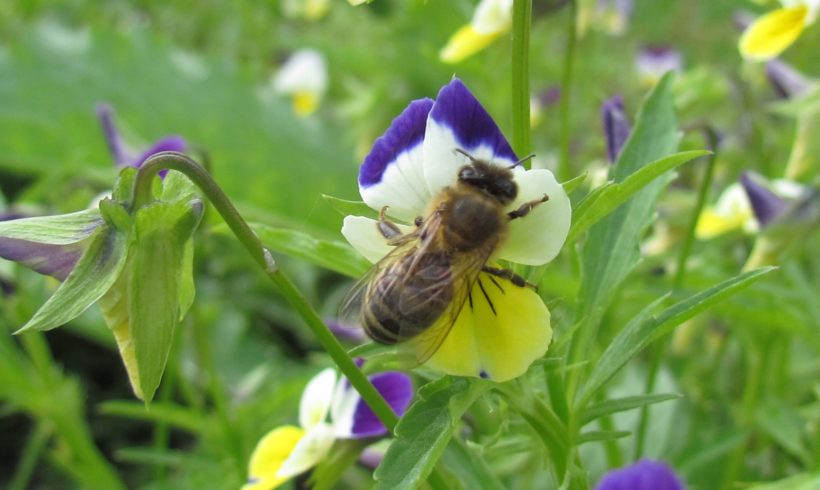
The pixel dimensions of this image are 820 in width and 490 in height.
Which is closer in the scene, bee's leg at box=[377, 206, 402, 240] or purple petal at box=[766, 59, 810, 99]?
bee's leg at box=[377, 206, 402, 240]

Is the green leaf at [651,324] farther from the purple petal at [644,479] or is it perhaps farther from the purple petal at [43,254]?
the purple petal at [43,254]

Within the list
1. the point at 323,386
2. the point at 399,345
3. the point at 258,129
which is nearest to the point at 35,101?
the point at 258,129

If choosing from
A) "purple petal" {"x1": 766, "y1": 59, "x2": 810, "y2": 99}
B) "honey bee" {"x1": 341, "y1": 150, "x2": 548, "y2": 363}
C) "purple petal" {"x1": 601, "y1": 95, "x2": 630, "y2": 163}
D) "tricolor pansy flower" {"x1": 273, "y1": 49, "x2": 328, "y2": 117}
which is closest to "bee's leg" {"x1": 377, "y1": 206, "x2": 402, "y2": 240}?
"honey bee" {"x1": 341, "y1": 150, "x2": 548, "y2": 363}

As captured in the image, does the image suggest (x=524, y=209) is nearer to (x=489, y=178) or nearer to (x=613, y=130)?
(x=489, y=178)

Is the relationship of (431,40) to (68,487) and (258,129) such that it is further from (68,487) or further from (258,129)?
(68,487)

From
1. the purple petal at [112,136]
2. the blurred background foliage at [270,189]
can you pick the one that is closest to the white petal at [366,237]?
the blurred background foliage at [270,189]

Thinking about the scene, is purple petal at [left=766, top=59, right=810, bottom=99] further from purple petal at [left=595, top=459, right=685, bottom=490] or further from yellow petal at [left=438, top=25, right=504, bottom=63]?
purple petal at [left=595, top=459, right=685, bottom=490]
